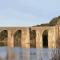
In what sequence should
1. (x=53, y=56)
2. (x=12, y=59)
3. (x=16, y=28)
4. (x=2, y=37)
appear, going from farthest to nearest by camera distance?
(x=2, y=37) → (x=16, y=28) → (x=12, y=59) → (x=53, y=56)

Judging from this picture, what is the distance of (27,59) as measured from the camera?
1291 inches

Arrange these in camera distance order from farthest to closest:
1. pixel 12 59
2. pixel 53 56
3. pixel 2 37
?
pixel 2 37, pixel 12 59, pixel 53 56

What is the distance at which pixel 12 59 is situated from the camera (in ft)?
105

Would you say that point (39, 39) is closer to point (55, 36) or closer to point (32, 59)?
point (55, 36)

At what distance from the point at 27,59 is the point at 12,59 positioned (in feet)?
5.23

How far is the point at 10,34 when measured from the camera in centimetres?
7412

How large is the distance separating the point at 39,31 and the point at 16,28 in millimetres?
5577

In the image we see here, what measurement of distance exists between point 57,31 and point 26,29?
6831 mm

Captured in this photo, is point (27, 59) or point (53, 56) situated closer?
point (53, 56)

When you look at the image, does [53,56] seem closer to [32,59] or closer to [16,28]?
[32,59]

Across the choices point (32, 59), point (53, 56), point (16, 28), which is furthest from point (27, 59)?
point (16, 28)

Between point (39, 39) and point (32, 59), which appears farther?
point (39, 39)

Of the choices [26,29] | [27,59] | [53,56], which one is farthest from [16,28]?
[53,56]

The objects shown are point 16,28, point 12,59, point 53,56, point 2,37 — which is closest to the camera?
point 53,56
